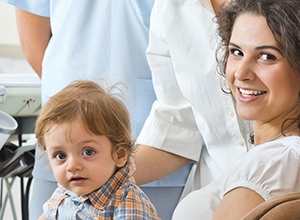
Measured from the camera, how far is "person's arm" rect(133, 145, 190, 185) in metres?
1.85

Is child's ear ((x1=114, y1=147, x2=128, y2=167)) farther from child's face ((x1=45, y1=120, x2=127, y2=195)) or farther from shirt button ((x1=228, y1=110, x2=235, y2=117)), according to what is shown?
shirt button ((x1=228, y1=110, x2=235, y2=117))

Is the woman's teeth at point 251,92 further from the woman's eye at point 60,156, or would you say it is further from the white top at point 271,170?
the woman's eye at point 60,156

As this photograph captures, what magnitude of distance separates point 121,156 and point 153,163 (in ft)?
1.41

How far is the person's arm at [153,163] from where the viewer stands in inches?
73.0

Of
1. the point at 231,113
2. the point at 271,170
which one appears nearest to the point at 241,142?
the point at 231,113

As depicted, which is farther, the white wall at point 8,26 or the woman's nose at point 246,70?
the white wall at point 8,26

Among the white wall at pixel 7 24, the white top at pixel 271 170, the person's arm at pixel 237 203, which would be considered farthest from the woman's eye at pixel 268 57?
the white wall at pixel 7 24

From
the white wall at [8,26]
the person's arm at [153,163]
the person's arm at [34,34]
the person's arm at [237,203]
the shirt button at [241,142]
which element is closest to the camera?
the person's arm at [237,203]

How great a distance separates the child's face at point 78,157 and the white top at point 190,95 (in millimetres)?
430

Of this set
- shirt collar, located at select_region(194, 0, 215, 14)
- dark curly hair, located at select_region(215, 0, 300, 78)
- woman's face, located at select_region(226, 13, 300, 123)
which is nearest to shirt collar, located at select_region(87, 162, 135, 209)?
woman's face, located at select_region(226, 13, 300, 123)

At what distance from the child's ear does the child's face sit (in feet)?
0.08

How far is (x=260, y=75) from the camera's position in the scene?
1.48 m

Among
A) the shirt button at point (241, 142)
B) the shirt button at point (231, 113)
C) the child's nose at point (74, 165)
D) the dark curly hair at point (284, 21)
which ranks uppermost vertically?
the dark curly hair at point (284, 21)

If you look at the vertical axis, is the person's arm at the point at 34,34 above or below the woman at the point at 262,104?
below
